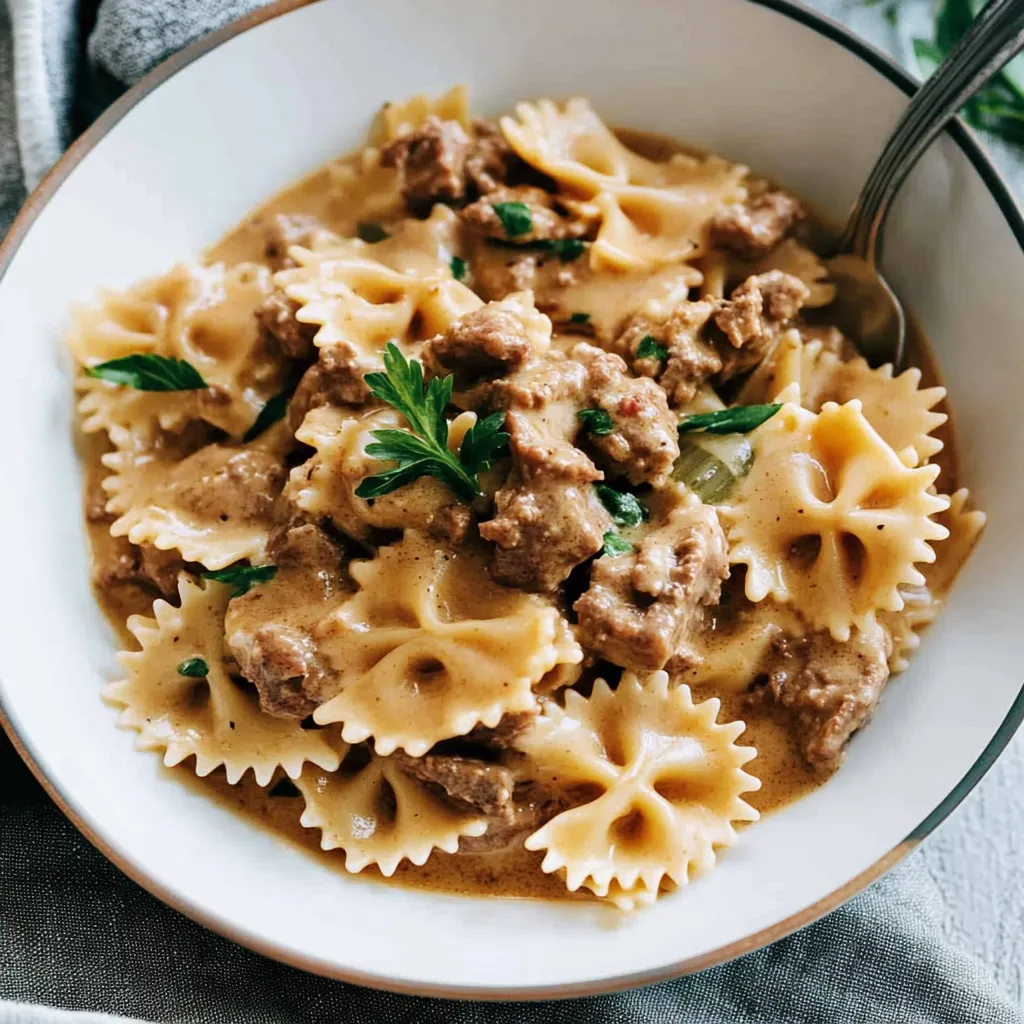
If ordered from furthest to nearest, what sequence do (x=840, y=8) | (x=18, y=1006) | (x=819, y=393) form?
(x=840, y=8), (x=819, y=393), (x=18, y=1006)

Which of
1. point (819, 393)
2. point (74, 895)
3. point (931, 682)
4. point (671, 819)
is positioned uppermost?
point (819, 393)

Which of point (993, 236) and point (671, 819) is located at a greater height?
point (993, 236)

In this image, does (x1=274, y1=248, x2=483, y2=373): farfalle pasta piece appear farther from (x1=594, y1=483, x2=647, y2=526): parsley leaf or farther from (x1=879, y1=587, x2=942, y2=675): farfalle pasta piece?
(x1=879, y1=587, x2=942, y2=675): farfalle pasta piece

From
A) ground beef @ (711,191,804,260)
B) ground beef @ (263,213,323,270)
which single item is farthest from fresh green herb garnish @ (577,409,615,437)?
ground beef @ (263,213,323,270)

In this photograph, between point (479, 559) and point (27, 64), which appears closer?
point (479, 559)

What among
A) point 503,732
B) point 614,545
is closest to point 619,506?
point 614,545

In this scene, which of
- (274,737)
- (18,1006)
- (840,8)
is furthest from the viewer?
(840,8)

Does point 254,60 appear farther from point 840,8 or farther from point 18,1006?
point 18,1006

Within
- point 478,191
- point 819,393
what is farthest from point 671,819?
point 478,191
